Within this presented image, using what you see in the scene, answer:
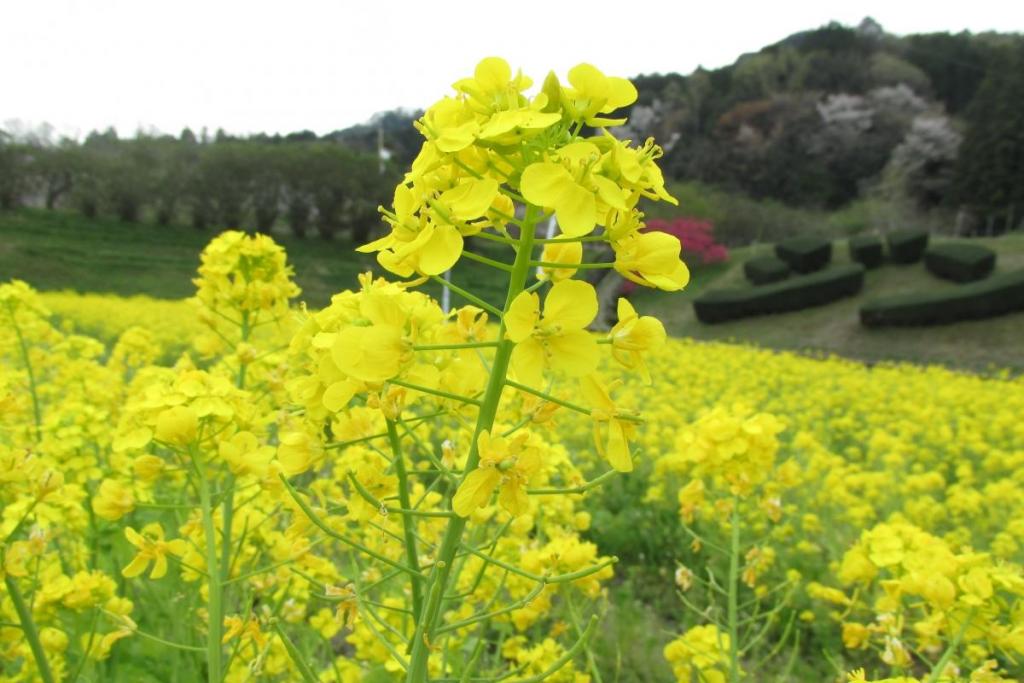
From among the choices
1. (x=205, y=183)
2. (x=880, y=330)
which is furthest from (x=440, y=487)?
(x=205, y=183)

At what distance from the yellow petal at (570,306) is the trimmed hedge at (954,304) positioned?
18.8 metres

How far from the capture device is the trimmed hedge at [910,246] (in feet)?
71.3

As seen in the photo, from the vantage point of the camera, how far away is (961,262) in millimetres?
19172

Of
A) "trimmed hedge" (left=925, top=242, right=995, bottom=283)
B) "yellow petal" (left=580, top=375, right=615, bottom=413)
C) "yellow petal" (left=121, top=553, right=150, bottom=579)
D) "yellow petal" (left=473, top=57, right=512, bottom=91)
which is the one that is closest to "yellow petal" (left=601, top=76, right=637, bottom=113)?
"yellow petal" (left=473, top=57, right=512, bottom=91)

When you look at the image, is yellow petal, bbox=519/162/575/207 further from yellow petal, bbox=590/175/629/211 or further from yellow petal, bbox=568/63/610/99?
yellow petal, bbox=568/63/610/99

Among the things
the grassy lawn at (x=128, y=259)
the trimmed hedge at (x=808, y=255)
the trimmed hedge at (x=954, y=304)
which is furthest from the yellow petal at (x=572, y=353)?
the trimmed hedge at (x=808, y=255)

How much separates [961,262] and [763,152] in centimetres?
2932

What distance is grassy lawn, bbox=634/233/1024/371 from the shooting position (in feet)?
52.9

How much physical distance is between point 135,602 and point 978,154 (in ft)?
133

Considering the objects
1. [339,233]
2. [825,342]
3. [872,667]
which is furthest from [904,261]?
[339,233]

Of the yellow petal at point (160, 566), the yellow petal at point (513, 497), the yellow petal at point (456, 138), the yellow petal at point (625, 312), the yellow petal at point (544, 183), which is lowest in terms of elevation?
the yellow petal at point (160, 566)

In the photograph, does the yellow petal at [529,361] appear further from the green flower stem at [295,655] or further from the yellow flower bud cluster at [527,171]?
the green flower stem at [295,655]

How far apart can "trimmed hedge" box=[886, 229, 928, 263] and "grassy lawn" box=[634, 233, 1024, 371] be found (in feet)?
1.03

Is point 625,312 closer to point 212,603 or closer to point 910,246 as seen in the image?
point 212,603
